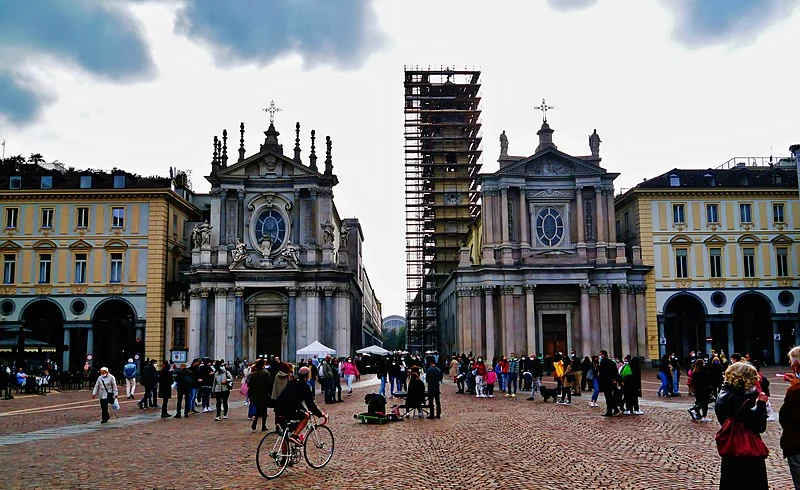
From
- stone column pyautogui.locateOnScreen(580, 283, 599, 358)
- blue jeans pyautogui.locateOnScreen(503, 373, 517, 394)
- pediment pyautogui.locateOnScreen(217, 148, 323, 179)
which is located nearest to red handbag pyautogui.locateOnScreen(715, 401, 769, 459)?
blue jeans pyautogui.locateOnScreen(503, 373, 517, 394)

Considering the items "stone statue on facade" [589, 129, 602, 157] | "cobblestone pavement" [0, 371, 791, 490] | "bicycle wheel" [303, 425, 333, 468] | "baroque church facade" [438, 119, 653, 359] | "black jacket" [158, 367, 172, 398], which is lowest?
"cobblestone pavement" [0, 371, 791, 490]

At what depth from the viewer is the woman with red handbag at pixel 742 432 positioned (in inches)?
321

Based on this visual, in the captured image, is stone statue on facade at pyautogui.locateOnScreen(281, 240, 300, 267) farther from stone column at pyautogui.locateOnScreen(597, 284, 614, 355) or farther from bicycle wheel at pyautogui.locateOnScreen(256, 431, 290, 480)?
bicycle wheel at pyautogui.locateOnScreen(256, 431, 290, 480)

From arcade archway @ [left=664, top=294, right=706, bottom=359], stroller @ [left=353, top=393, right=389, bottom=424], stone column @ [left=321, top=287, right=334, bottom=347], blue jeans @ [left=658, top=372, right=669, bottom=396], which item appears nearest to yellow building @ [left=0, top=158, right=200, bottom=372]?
stone column @ [left=321, top=287, right=334, bottom=347]

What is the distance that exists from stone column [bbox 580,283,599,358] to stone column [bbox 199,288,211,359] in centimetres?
2731

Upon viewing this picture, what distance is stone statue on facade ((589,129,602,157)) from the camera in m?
59.9

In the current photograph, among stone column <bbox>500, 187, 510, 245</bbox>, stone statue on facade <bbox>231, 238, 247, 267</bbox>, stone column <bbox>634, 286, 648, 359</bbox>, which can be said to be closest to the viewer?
stone statue on facade <bbox>231, 238, 247, 267</bbox>

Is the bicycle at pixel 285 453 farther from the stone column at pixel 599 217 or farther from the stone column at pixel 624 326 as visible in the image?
the stone column at pixel 599 217

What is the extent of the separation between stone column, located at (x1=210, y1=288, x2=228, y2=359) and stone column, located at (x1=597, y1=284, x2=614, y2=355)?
1078 inches

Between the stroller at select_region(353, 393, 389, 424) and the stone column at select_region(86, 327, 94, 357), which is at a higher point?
the stone column at select_region(86, 327, 94, 357)

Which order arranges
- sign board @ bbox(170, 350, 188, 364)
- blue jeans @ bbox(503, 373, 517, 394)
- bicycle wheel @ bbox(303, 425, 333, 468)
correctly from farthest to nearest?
1. sign board @ bbox(170, 350, 188, 364)
2. blue jeans @ bbox(503, 373, 517, 394)
3. bicycle wheel @ bbox(303, 425, 333, 468)

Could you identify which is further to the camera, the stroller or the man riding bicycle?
the stroller

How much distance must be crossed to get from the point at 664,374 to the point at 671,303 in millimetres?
30019

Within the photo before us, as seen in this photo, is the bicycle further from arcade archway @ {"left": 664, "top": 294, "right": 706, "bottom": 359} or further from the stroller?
arcade archway @ {"left": 664, "top": 294, "right": 706, "bottom": 359}
